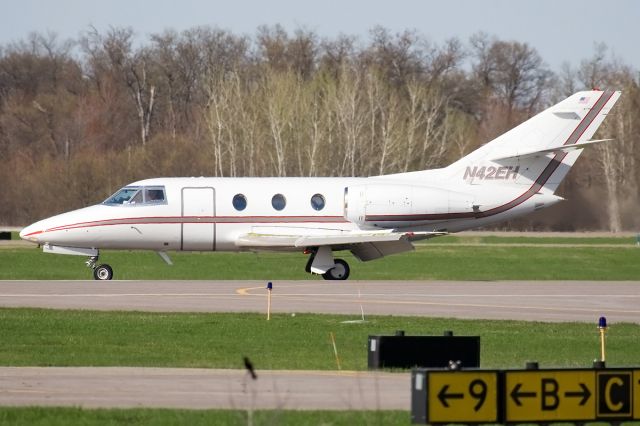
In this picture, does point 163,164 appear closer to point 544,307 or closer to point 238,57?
point 238,57

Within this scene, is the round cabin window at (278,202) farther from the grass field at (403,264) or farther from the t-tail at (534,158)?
the t-tail at (534,158)

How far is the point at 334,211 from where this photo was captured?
1449 inches

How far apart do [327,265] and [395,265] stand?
8.40m

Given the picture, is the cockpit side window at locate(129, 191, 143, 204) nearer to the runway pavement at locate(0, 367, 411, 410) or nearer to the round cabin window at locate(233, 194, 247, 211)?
the round cabin window at locate(233, 194, 247, 211)

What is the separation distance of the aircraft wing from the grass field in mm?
3628

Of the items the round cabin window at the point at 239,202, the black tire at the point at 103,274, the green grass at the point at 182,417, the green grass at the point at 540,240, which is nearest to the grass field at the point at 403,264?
the green grass at the point at 540,240

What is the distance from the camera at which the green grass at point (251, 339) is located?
19766mm

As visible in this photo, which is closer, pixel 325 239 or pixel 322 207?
pixel 325 239

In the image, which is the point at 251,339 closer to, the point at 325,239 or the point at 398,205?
the point at 325,239

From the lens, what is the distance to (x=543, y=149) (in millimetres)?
36781

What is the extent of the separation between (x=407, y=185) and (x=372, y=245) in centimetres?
202

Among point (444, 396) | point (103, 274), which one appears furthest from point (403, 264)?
point (444, 396)

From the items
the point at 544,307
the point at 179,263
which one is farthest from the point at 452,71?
the point at 544,307

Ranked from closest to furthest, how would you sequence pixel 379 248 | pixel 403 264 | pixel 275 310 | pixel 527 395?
1. pixel 527 395
2. pixel 275 310
3. pixel 379 248
4. pixel 403 264
